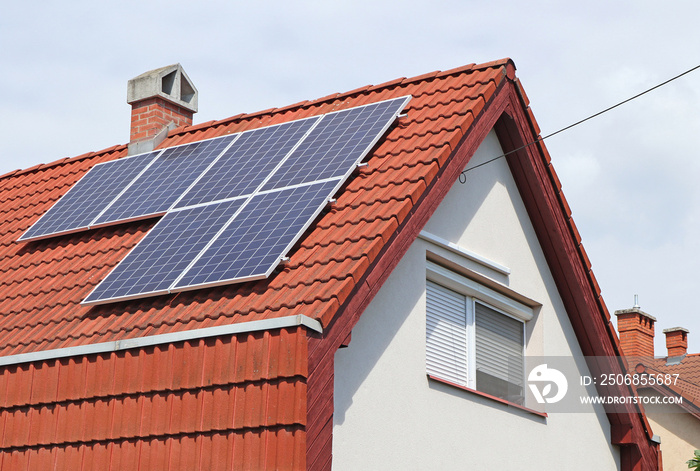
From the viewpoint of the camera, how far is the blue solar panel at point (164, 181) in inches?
421

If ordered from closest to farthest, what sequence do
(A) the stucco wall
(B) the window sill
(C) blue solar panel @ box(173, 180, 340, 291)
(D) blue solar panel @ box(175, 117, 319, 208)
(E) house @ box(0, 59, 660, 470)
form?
(E) house @ box(0, 59, 660, 470)
(C) blue solar panel @ box(173, 180, 340, 291)
(A) the stucco wall
(B) the window sill
(D) blue solar panel @ box(175, 117, 319, 208)

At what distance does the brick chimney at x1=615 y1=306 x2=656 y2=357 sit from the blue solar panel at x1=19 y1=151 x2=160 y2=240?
23795mm

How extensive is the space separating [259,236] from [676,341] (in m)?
27.2

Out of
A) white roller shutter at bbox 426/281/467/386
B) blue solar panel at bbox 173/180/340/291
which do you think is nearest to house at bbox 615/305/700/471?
A: white roller shutter at bbox 426/281/467/386

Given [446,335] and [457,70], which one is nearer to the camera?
[446,335]

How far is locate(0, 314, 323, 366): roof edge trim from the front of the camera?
7.61 metres

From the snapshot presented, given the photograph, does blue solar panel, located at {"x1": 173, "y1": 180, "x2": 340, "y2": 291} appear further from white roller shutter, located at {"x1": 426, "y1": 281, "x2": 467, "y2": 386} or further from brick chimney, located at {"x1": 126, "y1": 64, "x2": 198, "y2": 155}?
brick chimney, located at {"x1": 126, "y1": 64, "x2": 198, "y2": 155}

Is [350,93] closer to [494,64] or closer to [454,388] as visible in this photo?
[494,64]

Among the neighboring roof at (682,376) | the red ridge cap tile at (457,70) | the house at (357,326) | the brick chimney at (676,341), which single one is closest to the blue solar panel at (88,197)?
the house at (357,326)

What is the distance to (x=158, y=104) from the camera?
14.0 m

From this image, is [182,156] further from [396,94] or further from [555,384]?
[555,384]

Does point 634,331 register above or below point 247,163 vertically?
above

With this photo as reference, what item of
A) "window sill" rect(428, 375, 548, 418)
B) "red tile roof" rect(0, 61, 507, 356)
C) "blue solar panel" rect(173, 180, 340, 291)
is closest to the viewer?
"red tile roof" rect(0, 61, 507, 356)

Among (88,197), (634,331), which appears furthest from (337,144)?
(634,331)
